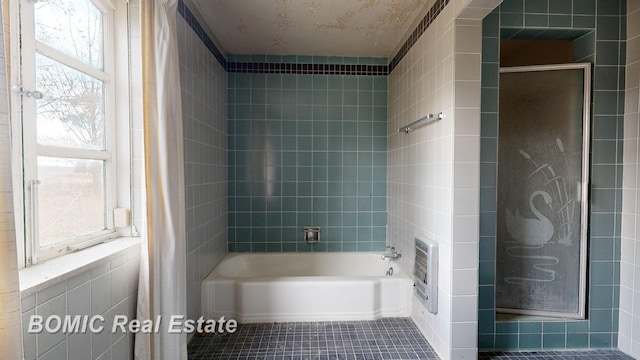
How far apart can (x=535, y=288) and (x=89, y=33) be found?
2.87 meters

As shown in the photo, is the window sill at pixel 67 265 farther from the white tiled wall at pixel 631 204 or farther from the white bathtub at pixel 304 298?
the white tiled wall at pixel 631 204

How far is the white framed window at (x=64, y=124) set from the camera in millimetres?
983

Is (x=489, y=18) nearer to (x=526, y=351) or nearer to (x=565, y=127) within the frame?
(x=565, y=127)

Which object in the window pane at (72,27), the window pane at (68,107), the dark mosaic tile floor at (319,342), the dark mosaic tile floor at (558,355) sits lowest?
the dark mosaic tile floor at (319,342)

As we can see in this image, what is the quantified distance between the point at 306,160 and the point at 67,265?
214 centimetres

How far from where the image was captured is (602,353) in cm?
187

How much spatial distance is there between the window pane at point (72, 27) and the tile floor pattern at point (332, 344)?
5.78 feet

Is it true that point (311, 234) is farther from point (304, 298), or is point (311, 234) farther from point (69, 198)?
point (69, 198)

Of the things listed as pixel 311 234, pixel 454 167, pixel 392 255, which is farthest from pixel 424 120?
pixel 311 234

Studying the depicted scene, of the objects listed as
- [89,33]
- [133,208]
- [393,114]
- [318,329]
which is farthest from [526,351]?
[89,33]

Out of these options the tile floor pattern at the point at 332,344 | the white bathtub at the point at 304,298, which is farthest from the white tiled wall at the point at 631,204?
the white bathtub at the point at 304,298

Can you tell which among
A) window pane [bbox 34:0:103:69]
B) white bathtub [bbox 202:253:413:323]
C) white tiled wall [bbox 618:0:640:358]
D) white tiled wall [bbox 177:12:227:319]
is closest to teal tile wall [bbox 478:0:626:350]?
white tiled wall [bbox 618:0:640:358]

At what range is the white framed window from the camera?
983mm

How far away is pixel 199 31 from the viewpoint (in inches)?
85.4
